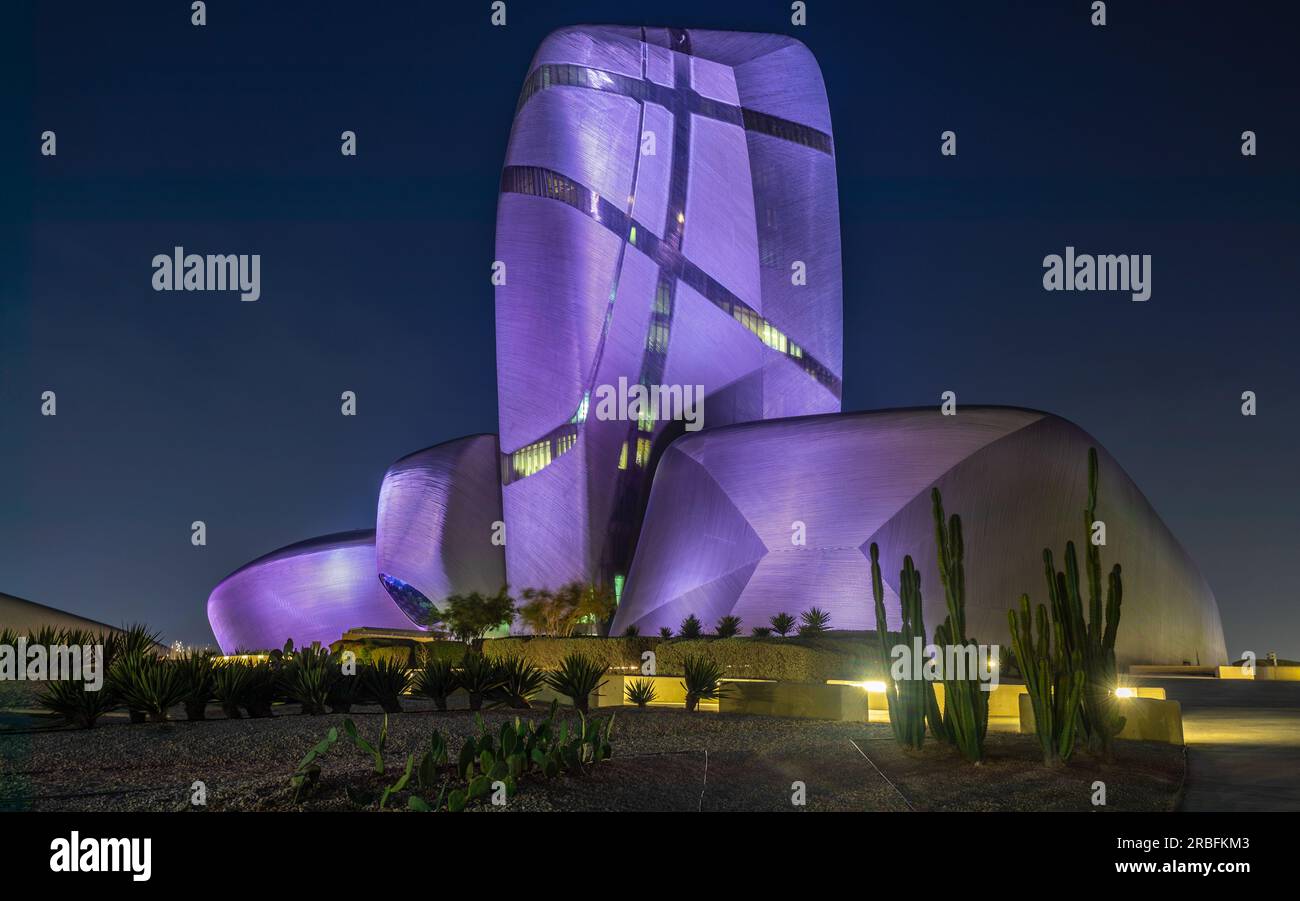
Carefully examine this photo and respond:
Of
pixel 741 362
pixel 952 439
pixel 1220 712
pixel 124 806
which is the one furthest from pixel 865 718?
pixel 741 362

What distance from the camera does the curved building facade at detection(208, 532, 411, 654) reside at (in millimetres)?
60656

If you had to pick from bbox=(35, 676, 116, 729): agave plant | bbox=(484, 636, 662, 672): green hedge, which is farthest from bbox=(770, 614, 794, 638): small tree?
bbox=(35, 676, 116, 729): agave plant

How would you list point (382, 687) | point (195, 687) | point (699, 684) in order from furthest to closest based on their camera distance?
point (699, 684) → point (382, 687) → point (195, 687)

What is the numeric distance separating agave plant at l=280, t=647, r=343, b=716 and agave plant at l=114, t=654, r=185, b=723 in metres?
1.65

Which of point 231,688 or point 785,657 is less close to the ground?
point 231,688

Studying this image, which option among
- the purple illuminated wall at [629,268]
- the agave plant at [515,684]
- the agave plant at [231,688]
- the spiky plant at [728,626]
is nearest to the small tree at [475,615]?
the purple illuminated wall at [629,268]

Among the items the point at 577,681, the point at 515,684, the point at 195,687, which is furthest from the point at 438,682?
the point at 195,687

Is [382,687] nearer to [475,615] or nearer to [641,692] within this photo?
[641,692]

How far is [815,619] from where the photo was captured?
3697cm

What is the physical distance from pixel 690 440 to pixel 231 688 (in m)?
33.4

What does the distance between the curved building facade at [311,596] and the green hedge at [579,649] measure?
29069 millimetres

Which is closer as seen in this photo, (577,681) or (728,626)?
(577,681)
